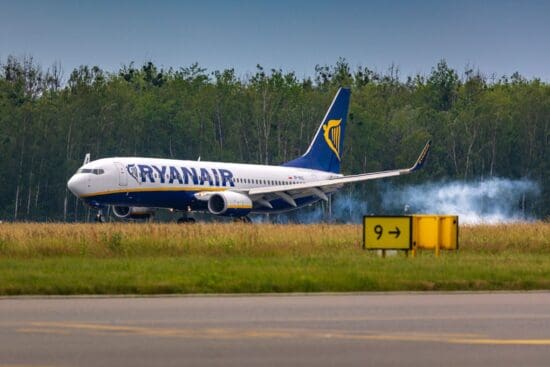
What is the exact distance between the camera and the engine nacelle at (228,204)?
67.3 m

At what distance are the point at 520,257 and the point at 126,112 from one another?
269 ft

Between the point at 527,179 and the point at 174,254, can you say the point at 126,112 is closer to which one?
the point at 527,179

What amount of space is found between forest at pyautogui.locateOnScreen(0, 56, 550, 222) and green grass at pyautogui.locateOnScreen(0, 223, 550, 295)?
60.4 meters

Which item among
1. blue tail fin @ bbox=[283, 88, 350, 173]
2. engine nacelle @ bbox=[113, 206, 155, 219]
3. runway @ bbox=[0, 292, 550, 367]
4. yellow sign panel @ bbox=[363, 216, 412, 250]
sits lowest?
runway @ bbox=[0, 292, 550, 367]

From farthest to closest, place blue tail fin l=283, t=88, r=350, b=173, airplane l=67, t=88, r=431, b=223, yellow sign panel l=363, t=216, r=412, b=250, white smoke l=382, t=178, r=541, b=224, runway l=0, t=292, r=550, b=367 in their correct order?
white smoke l=382, t=178, r=541, b=224
blue tail fin l=283, t=88, r=350, b=173
airplane l=67, t=88, r=431, b=223
yellow sign panel l=363, t=216, r=412, b=250
runway l=0, t=292, r=550, b=367

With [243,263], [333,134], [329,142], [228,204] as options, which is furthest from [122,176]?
[243,263]

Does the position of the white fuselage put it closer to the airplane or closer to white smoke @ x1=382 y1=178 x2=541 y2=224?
the airplane

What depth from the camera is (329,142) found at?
8131 cm

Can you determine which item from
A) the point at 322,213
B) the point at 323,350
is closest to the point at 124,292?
the point at 323,350

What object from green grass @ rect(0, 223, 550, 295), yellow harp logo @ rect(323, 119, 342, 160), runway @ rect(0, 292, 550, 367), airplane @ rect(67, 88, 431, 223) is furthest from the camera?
yellow harp logo @ rect(323, 119, 342, 160)

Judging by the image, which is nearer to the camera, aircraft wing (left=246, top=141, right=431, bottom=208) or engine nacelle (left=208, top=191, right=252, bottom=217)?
engine nacelle (left=208, top=191, right=252, bottom=217)

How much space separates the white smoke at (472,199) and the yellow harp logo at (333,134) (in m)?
5.54

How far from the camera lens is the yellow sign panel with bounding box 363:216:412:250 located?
116ft

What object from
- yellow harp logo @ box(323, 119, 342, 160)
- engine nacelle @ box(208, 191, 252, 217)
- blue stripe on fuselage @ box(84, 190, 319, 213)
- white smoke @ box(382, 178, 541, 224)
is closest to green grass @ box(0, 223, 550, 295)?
blue stripe on fuselage @ box(84, 190, 319, 213)
